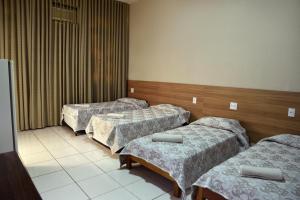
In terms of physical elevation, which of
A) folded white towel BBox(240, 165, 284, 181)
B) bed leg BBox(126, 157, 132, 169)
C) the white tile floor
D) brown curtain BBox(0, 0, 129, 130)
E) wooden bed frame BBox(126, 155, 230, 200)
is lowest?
the white tile floor

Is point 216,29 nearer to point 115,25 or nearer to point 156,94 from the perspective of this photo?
point 156,94

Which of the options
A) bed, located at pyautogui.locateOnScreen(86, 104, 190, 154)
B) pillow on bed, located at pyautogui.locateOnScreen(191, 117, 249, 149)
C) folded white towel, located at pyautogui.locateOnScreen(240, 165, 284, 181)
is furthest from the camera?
bed, located at pyautogui.locateOnScreen(86, 104, 190, 154)

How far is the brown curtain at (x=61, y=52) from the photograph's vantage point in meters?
3.98

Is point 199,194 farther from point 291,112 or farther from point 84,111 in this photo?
point 84,111

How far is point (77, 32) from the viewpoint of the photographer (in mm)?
4625

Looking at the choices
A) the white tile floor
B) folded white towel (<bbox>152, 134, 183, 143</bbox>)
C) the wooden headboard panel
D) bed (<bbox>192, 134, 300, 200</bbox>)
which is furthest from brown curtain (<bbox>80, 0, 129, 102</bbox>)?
bed (<bbox>192, 134, 300, 200</bbox>)

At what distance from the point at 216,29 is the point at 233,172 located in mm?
2491

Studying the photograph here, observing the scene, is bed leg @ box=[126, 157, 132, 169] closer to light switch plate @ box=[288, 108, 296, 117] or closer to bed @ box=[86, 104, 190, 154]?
bed @ box=[86, 104, 190, 154]

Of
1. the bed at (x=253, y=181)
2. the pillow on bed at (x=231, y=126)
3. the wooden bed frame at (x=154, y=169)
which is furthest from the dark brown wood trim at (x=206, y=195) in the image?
the pillow on bed at (x=231, y=126)

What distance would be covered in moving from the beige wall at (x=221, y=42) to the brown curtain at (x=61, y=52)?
28.8 inches

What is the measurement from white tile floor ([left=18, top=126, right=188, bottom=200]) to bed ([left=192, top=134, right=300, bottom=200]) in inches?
22.9

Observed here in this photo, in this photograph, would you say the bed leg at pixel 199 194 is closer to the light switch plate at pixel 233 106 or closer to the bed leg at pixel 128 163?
the bed leg at pixel 128 163

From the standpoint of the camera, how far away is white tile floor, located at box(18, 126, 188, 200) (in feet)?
7.23

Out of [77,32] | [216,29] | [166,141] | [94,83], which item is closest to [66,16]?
[77,32]
